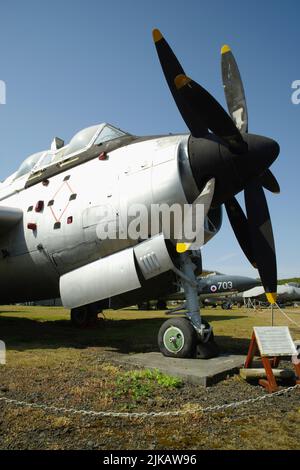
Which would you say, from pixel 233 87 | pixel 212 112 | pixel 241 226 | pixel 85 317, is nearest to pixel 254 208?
pixel 241 226

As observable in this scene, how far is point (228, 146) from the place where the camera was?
7.96 metres

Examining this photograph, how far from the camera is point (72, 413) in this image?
15.9 ft

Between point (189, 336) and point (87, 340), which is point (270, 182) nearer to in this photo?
point (189, 336)

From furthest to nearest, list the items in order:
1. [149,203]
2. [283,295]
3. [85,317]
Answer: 1. [283,295]
2. [85,317]
3. [149,203]

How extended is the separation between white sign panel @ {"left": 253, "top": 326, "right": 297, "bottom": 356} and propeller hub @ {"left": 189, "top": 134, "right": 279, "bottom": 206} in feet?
10.5

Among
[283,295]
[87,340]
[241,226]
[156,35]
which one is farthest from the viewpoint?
[283,295]

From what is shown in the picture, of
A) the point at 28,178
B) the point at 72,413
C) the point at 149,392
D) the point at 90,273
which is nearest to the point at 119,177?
the point at 90,273

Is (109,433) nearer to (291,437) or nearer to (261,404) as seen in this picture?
(291,437)

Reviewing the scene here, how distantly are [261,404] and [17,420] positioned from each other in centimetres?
347

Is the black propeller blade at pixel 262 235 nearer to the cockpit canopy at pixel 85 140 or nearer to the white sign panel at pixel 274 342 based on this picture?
the white sign panel at pixel 274 342

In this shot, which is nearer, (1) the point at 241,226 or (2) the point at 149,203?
(2) the point at 149,203

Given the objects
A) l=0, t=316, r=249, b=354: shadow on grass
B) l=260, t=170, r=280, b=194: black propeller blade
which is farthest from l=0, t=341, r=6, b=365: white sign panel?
l=260, t=170, r=280, b=194: black propeller blade

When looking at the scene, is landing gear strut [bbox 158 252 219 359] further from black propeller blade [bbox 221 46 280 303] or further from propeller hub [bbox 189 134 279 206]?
propeller hub [bbox 189 134 279 206]

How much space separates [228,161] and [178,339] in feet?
13.3
